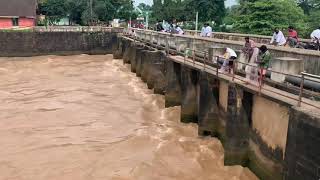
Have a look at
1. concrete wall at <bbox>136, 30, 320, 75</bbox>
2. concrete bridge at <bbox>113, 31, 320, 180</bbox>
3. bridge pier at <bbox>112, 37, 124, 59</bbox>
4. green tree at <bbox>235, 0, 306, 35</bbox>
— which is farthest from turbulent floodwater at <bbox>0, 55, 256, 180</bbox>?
green tree at <bbox>235, 0, 306, 35</bbox>

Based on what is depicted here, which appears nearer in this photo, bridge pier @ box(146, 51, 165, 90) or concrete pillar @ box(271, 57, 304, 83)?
concrete pillar @ box(271, 57, 304, 83)

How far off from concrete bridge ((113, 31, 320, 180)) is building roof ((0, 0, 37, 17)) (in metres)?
44.9

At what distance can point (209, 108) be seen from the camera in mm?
14211

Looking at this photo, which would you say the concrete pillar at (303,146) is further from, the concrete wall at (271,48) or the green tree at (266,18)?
the green tree at (266,18)

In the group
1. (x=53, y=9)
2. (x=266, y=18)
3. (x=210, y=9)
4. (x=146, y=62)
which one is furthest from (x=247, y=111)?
(x=53, y=9)

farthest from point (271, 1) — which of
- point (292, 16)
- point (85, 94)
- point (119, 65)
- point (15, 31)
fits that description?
point (15, 31)

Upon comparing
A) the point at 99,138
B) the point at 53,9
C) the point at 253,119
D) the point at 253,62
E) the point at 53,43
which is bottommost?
the point at 99,138

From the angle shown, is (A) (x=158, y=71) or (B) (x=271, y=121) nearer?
(B) (x=271, y=121)

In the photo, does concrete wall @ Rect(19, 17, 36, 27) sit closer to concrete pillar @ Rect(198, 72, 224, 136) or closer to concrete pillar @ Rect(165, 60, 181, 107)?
concrete pillar @ Rect(165, 60, 181, 107)

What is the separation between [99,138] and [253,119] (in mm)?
6173

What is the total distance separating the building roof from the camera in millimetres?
57750

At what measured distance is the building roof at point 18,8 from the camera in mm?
57750

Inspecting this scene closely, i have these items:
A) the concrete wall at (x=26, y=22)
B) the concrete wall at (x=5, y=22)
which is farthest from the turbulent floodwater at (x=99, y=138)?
the concrete wall at (x=26, y=22)

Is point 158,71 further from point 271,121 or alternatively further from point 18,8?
point 18,8
